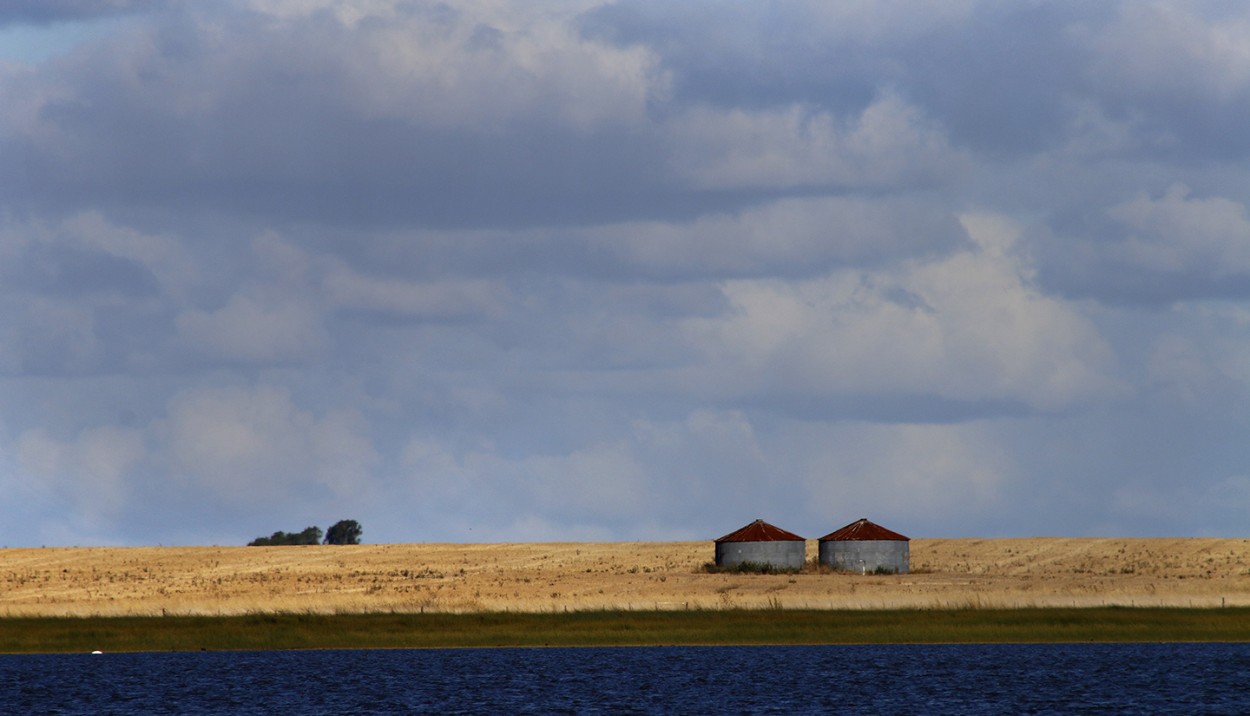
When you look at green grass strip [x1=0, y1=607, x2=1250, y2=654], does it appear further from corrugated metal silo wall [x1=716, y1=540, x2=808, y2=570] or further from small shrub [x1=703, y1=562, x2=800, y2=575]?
corrugated metal silo wall [x1=716, y1=540, x2=808, y2=570]

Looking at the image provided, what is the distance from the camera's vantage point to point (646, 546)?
165375 mm

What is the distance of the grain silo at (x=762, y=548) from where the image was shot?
125 metres

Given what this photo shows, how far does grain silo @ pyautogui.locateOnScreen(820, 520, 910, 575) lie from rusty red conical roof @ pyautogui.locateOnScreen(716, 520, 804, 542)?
2.53 m

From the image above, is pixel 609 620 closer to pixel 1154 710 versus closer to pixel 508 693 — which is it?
pixel 508 693

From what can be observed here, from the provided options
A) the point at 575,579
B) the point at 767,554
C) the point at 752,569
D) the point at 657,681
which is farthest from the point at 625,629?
the point at 767,554

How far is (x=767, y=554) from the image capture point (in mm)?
125500

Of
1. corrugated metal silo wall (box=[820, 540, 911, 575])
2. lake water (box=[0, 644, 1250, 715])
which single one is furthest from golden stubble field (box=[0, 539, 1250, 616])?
lake water (box=[0, 644, 1250, 715])

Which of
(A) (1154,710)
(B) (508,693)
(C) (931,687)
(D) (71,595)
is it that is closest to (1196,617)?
(C) (931,687)

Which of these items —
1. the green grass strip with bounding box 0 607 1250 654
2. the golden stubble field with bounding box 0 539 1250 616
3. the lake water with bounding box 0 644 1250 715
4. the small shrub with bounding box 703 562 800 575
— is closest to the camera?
the lake water with bounding box 0 644 1250 715

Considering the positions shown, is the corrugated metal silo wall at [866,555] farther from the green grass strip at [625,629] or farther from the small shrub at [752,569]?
the green grass strip at [625,629]

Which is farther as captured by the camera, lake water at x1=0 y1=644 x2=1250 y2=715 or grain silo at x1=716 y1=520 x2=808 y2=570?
grain silo at x1=716 y1=520 x2=808 y2=570

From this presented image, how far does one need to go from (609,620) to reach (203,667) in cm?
2157

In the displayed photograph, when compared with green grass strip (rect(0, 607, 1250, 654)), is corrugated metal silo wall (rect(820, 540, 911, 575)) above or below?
above

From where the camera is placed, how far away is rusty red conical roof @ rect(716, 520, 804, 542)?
4958 inches
